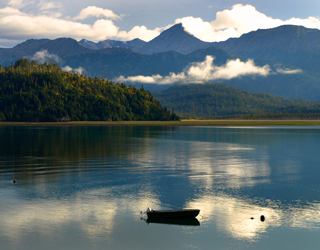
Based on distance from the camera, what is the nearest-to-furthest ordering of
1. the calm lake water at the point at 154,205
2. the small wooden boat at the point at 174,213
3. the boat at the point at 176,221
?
the calm lake water at the point at 154,205
the boat at the point at 176,221
the small wooden boat at the point at 174,213

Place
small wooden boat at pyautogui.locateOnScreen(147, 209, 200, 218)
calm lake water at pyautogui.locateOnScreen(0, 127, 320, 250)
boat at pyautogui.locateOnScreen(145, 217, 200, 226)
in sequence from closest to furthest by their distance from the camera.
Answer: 1. calm lake water at pyautogui.locateOnScreen(0, 127, 320, 250)
2. boat at pyautogui.locateOnScreen(145, 217, 200, 226)
3. small wooden boat at pyautogui.locateOnScreen(147, 209, 200, 218)

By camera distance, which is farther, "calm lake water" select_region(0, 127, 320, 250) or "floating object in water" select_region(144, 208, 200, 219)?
"floating object in water" select_region(144, 208, 200, 219)

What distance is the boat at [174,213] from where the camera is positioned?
30.4m

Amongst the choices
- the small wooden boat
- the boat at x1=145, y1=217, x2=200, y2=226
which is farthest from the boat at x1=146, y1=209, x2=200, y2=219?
the boat at x1=145, y1=217, x2=200, y2=226

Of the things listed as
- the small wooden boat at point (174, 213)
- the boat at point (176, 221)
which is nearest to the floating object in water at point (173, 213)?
the small wooden boat at point (174, 213)

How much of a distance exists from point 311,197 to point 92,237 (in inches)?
977

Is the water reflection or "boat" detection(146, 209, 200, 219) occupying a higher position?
"boat" detection(146, 209, 200, 219)

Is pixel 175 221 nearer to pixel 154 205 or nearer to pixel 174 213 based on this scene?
pixel 174 213

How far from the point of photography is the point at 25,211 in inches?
1276

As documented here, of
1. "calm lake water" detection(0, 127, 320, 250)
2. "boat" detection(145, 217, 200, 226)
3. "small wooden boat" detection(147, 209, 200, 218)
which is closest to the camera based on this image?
"calm lake water" detection(0, 127, 320, 250)

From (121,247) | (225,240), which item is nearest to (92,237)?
(121,247)

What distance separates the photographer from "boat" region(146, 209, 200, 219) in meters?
30.4

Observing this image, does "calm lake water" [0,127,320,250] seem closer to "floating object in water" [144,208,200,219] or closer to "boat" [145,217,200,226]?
"boat" [145,217,200,226]

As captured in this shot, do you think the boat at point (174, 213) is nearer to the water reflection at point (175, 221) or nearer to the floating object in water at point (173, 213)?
the floating object in water at point (173, 213)
